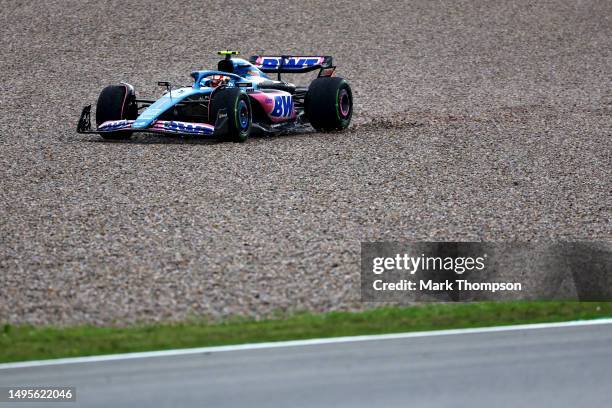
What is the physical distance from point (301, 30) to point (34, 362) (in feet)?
78.4

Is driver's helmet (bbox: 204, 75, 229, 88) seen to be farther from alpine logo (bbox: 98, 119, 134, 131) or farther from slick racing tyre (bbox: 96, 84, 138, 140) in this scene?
alpine logo (bbox: 98, 119, 134, 131)

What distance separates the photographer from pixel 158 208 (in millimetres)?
12117

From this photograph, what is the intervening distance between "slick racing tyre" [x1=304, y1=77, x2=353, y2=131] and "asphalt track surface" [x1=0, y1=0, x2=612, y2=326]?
282mm

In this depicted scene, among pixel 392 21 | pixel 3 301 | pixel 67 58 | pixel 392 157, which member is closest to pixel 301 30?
pixel 392 21

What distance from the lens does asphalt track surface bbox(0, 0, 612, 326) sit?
30.9 ft

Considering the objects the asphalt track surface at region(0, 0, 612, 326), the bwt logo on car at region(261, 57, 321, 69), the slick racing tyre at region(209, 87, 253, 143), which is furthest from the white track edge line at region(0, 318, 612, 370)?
the bwt logo on car at region(261, 57, 321, 69)

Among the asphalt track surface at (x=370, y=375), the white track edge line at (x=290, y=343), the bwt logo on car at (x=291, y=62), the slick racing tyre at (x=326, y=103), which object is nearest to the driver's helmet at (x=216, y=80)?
the slick racing tyre at (x=326, y=103)

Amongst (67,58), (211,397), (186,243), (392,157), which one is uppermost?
(67,58)

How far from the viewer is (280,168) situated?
47.9 ft

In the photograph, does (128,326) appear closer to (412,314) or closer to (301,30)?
(412,314)

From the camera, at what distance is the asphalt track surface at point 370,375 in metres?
6.11

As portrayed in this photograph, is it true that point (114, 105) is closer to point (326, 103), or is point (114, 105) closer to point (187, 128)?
point (187, 128)

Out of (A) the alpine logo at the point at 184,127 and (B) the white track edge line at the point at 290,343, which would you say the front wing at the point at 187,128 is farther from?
(B) the white track edge line at the point at 290,343

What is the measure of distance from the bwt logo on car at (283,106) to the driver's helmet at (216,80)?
904 mm
